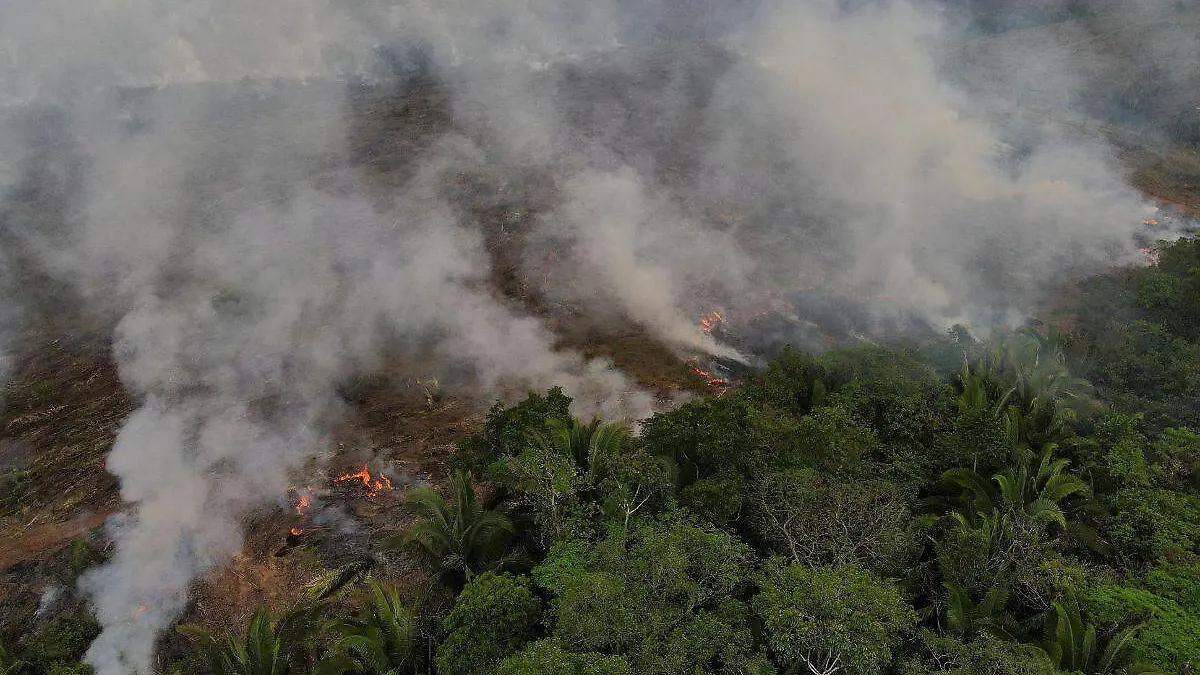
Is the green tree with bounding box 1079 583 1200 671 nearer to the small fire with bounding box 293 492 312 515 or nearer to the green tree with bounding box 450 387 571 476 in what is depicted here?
the green tree with bounding box 450 387 571 476

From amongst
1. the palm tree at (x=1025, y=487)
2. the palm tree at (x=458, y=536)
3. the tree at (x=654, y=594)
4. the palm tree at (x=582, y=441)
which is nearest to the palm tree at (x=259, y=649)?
the palm tree at (x=458, y=536)

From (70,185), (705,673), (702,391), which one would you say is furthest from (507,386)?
(70,185)

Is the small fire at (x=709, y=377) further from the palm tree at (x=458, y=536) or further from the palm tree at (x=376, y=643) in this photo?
the palm tree at (x=376, y=643)

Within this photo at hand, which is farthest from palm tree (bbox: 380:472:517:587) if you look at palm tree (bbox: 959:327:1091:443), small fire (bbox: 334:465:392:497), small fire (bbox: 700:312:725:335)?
palm tree (bbox: 959:327:1091:443)

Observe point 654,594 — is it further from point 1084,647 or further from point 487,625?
point 1084,647

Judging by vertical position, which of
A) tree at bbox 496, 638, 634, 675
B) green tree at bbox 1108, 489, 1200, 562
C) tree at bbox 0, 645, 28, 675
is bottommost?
tree at bbox 0, 645, 28, 675

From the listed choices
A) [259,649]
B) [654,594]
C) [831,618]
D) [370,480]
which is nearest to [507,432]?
[370,480]
